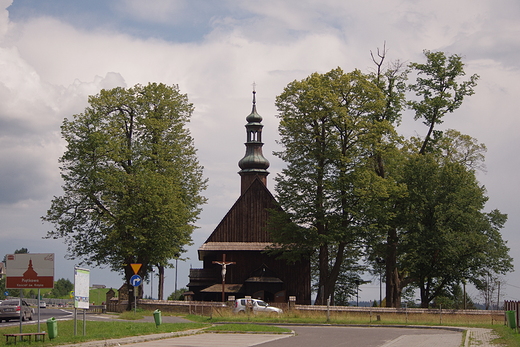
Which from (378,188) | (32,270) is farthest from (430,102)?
(32,270)

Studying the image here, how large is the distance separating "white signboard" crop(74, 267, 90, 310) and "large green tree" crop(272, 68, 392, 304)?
79.0 ft

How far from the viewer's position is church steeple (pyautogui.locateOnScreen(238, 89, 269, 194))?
64625mm

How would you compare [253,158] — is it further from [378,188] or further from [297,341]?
[297,341]

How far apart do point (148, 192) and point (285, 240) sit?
411 inches

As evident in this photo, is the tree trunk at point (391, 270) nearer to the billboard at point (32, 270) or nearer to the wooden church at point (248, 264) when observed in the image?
the wooden church at point (248, 264)

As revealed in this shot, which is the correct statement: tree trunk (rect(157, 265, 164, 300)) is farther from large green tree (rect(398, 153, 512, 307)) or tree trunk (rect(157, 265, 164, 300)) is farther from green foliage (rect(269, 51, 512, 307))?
large green tree (rect(398, 153, 512, 307))

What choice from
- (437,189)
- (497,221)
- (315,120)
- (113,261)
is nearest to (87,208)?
(113,261)

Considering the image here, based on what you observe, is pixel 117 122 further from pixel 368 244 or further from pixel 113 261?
pixel 368 244

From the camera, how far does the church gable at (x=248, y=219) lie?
54.2 meters

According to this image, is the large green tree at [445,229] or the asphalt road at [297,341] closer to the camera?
the asphalt road at [297,341]

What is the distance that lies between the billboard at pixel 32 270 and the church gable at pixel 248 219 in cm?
3339

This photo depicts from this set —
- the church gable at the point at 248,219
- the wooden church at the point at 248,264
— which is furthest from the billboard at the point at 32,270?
the church gable at the point at 248,219

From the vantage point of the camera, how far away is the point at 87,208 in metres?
44.6

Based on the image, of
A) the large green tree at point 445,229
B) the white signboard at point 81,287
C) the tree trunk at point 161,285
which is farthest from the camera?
the tree trunk at point 161,285
